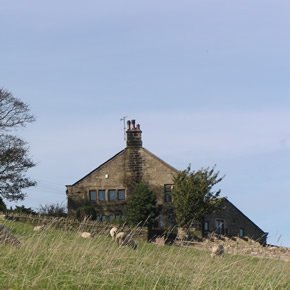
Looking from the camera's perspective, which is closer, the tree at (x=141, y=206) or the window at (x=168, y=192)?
the tree at (x=141, y=206)

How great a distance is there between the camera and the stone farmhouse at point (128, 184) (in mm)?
60812

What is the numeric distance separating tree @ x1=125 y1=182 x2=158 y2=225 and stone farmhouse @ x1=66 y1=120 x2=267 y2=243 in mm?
3710

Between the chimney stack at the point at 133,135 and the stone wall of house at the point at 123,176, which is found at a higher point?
the chimney stack at the point at 133,135

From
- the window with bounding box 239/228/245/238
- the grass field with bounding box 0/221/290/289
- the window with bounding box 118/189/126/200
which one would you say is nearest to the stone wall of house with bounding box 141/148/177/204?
the window with bounding box 118/189/126/200

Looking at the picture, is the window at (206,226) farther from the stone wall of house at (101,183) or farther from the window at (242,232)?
the stone wall of house at (101,183)

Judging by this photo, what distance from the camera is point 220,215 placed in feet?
199

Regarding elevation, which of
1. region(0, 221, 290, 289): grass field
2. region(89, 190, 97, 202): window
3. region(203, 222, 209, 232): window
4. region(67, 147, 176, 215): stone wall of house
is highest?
region(67, 147, 176, 215): stone wall of house

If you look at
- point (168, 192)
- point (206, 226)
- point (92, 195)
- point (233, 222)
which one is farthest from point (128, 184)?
point (233, 222)

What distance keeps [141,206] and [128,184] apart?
6154mm

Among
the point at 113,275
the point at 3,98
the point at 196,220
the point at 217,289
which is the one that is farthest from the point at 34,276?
the point at 3,98

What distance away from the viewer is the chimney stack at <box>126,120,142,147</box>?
62281 mm

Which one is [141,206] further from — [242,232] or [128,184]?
[242,232]

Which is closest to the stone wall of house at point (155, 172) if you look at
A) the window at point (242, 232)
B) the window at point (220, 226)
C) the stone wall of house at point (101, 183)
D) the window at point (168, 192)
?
the window at point (168, 192)

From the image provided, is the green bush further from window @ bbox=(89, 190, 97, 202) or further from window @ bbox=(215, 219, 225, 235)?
window @ bbox=(215, 219, 225, 235)
